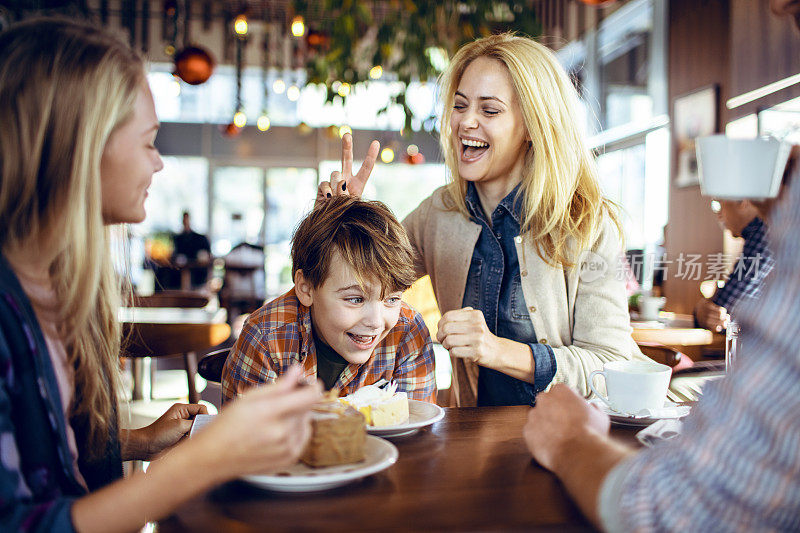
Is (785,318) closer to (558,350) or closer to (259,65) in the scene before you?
(558,350)

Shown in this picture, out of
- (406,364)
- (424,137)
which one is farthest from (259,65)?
(406,364)

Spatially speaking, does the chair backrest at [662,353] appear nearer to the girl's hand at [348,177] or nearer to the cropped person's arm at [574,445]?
the girl's hand at [348,177]

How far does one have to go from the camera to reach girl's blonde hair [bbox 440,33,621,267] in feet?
5.58

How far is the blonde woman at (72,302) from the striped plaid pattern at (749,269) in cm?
288

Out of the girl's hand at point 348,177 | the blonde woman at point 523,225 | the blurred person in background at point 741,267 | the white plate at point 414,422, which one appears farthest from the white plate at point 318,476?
the blurred person in background at point 741,267

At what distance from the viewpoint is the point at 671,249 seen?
5367 millimetres

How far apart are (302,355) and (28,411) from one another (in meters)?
0.74

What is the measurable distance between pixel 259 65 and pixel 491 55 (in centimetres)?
931

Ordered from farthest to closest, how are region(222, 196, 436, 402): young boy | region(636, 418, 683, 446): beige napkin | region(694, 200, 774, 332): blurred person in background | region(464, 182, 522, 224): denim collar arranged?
region(694, 200, 774, 332): blurred person in background < region(464, 182, 522, 224): denim collar < region(222, 196, 436, 402): young boy < region(636, 418, 683, 446): beige napkin

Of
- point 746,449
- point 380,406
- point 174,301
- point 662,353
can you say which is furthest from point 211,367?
point 174,301

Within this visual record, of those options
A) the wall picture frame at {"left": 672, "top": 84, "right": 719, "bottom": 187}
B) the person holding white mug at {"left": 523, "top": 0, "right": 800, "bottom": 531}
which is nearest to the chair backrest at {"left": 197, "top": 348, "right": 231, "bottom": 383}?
the person holding white mug at {"left": 523, "top": 0, "right": 800, "bottom": 531}

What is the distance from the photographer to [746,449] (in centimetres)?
60

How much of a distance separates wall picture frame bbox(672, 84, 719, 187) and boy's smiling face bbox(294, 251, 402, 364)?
4052mm

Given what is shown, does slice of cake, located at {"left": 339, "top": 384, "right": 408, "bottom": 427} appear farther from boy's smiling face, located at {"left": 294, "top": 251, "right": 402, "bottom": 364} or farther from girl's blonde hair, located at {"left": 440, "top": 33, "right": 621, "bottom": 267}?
girl's blonde hair, located at {"left": 440, "top": 33, "right": 621, "bottom": 267}
